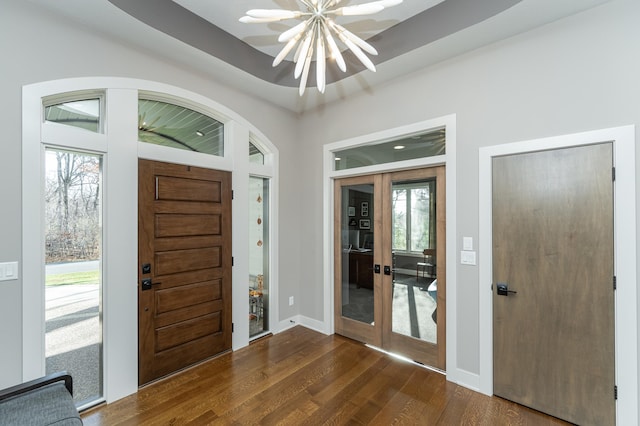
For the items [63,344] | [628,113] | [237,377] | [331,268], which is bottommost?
[237,377]

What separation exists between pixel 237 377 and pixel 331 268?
5.56 ft

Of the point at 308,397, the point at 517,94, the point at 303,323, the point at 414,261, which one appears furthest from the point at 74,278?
the point at 517,94

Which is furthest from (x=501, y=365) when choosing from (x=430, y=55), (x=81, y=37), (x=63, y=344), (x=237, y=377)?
(x=81, y=37)

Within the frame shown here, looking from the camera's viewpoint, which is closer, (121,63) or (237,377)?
(121,63)

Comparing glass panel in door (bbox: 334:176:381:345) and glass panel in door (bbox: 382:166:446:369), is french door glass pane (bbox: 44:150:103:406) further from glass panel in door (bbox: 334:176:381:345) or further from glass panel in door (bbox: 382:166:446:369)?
glass panel in door (bbox: 382:166:446:369)

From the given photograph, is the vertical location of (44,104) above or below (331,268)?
above

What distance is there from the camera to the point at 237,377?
272 cm

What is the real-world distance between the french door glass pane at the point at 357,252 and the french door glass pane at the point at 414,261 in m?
0.35

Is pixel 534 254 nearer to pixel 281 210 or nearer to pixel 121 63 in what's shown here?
pixel 281 210

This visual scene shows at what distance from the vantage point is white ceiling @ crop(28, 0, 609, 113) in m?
2.10

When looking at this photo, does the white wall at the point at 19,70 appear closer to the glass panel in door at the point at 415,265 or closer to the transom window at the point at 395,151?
the transom window at the point at 395,151

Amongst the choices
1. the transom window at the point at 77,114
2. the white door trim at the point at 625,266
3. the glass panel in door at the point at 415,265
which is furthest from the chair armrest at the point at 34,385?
the white door trim at the point at 625,266

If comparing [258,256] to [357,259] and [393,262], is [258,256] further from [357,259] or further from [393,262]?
[393,262]

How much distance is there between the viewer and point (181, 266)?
281 centimetres
